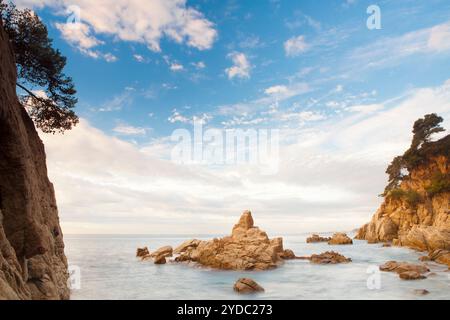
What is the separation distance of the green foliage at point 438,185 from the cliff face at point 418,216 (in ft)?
1.87

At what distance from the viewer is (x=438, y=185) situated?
201 feet

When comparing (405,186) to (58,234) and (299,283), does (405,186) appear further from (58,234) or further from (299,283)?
(58,234)

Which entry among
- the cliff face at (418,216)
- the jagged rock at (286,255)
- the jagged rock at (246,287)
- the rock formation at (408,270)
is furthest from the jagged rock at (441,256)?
the jagged rock at (246,287)

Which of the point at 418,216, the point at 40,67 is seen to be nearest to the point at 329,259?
the point at 418,216

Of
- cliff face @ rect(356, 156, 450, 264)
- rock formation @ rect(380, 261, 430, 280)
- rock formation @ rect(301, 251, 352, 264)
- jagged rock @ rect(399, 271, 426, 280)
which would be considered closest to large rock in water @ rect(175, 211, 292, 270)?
rock formation @ rect(301, 251, 352, 264)

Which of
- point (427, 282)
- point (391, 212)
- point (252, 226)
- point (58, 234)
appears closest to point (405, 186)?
point (391, 212)

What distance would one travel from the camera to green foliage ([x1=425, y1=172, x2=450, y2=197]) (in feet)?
199

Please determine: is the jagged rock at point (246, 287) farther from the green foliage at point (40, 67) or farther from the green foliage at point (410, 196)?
the green foliage at point (410, 196)

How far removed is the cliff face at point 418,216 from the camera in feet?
169

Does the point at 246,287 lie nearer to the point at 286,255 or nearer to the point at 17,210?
the point at 17,210

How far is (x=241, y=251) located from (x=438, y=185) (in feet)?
144

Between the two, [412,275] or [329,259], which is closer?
[412,275]
